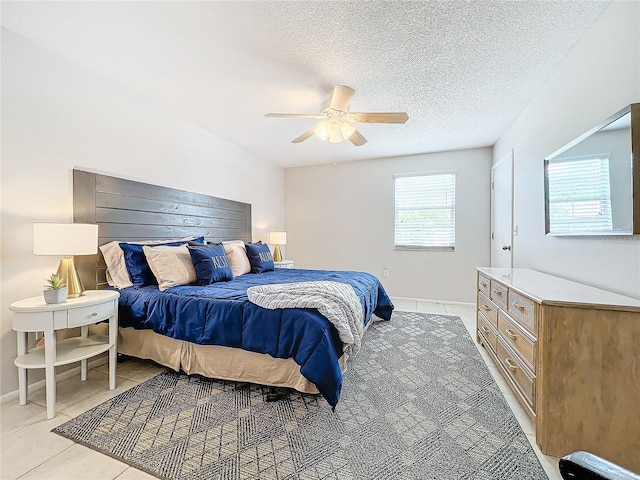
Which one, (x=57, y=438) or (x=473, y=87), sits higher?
(x=473, y=87)

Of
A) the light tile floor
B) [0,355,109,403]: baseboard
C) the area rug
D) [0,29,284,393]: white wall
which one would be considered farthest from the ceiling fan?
[0,355,109,403]: baseboard

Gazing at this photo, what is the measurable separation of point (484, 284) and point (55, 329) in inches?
135

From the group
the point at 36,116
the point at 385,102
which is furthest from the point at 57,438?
the point at 385,102

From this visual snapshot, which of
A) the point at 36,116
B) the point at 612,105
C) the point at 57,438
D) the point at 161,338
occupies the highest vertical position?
the point at 36,116

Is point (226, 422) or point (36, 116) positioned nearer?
point (226, 422)

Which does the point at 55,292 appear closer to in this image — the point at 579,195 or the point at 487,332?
the point at 487,332

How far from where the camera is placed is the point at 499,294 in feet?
7.36

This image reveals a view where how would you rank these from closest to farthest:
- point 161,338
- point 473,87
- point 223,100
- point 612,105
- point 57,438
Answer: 1. point 57,438
2. point 612,105
3. point 161,338
4. point 473,87
5. point 223,100

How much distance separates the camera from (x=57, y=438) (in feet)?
5.21

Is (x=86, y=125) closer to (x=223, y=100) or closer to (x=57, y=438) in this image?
(x=223, y=100)

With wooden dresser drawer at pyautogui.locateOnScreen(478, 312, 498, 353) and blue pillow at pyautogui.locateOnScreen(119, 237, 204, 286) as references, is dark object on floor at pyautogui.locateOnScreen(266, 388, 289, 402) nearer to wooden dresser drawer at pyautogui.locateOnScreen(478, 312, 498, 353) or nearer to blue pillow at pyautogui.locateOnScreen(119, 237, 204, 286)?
blue pillow at pyautogui.locateOnScreen(119, 237, 204, 286)

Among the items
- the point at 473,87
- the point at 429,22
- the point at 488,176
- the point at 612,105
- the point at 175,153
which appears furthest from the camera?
the point at 488,176

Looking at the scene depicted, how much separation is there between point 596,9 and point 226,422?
3394 millimetres

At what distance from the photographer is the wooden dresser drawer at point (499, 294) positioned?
2115mm
